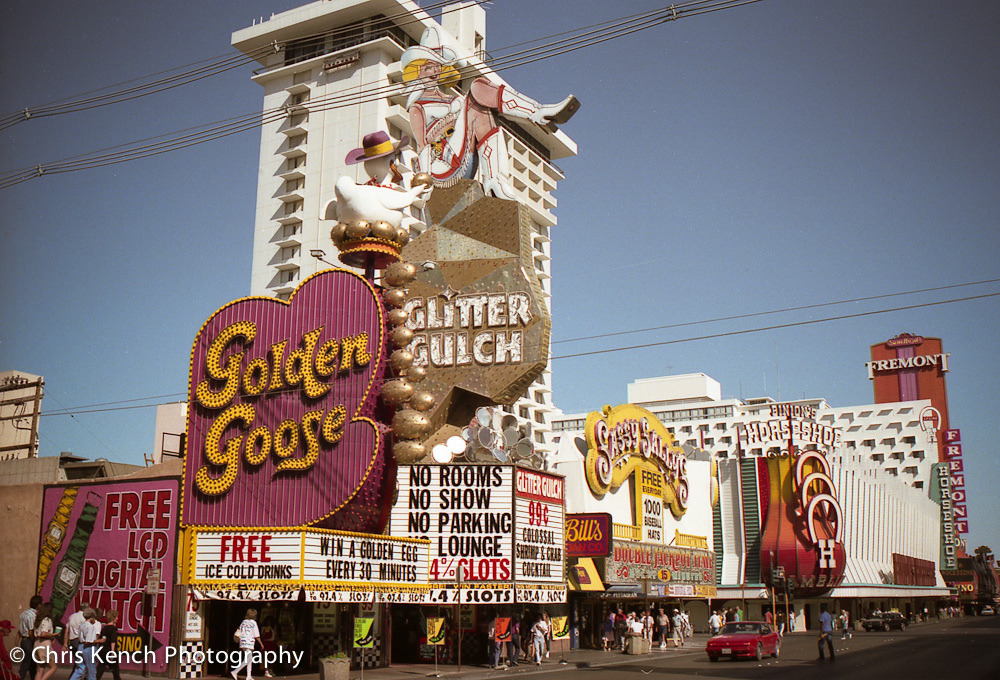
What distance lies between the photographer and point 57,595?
91.0 feet

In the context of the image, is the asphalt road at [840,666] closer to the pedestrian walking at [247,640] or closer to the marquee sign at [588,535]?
the marquee sign at [588,535]

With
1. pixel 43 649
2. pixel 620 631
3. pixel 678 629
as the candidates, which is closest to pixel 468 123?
pixel 43 649

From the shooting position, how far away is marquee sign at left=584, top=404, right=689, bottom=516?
1735 inches

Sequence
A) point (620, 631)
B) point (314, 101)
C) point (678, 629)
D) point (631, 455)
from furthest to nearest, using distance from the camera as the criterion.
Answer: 1. point (314, 101)
2. point (631, 455)
3. point (678, 629)
4. point (620, 631)

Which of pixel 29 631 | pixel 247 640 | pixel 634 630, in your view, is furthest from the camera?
pixel 634 630

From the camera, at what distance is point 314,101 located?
84.0m

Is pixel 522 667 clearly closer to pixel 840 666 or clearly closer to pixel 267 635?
pixel 267 635

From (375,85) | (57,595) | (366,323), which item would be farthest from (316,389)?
(375,85)

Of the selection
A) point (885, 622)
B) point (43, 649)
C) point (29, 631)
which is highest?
point (29, 631)

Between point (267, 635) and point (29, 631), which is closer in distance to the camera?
point (29, 631)

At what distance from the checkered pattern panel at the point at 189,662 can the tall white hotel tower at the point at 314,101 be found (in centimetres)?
5621

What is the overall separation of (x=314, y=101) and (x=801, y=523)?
5364 cm

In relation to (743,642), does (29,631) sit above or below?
above

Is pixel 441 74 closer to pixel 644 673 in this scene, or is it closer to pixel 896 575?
pixel 644 673
